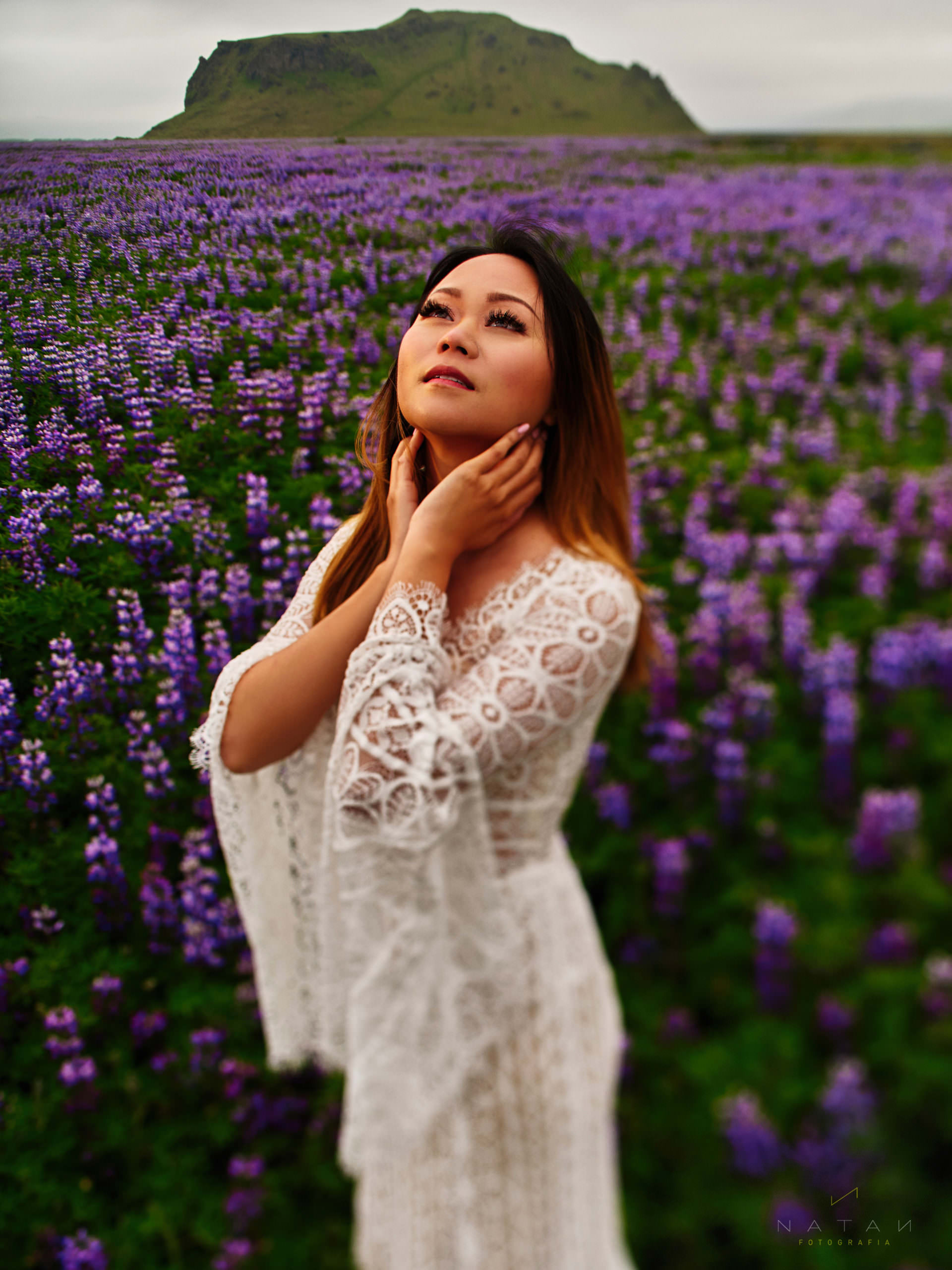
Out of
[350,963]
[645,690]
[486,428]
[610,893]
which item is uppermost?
[486,428]

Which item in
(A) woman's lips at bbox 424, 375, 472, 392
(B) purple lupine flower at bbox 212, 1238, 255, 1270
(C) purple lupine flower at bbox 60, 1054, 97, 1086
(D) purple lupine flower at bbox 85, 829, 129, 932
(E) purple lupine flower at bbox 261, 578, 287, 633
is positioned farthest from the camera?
(E) purple lupine flower at bbox 261, 578, 287, 633

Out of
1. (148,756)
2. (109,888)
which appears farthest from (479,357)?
(109,888)

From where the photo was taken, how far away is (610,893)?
5.07 ft

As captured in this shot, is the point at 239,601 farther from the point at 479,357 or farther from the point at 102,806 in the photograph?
the point at 479,357

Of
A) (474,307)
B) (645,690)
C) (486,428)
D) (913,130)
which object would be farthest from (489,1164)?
(913,130)

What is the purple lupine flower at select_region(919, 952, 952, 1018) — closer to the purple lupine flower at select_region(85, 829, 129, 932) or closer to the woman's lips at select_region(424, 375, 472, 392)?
the woman's lips at select_region(424, 375, 472, 392)

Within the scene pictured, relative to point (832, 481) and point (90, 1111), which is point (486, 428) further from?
point (90, 1111)

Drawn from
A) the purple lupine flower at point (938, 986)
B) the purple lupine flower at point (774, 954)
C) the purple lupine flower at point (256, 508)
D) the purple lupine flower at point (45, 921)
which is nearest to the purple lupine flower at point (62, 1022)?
the purple lupine flower at point (45, 921)

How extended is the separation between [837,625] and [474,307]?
803mm

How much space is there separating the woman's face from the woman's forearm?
0.87ft

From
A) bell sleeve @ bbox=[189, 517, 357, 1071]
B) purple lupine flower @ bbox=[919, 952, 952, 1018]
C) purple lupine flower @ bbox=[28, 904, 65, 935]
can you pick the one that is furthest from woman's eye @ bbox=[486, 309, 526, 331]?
purple lupine flower @ bbox=[28, 904, 65, 935]

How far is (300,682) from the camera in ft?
4.28

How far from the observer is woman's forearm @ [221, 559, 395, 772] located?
1.30 metres

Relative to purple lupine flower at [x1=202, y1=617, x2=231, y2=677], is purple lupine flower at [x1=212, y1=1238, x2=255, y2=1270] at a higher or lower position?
lower
